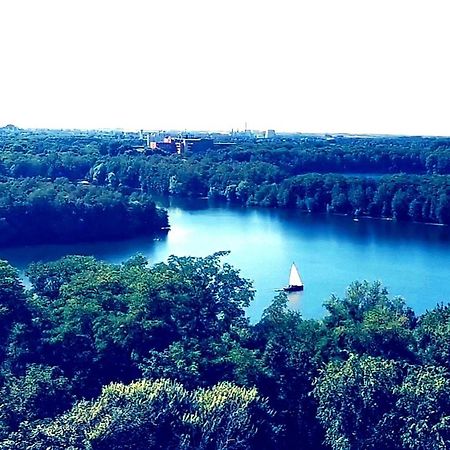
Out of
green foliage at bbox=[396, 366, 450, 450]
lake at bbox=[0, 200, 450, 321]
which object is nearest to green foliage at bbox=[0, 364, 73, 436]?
green foliage at bbox=[396, 366, 450, 450]

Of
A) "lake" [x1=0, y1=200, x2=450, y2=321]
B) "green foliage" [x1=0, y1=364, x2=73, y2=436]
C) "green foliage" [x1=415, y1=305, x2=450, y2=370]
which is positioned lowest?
"lake" [x1=0, y1=200, x2=450, y2=321]

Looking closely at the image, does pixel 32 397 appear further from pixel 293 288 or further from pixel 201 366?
pixel 293 288

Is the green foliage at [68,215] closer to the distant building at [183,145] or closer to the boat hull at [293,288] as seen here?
the boat hull at [293,288]

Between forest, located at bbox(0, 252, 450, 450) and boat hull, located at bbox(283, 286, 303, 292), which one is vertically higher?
forest, located at bbox(0, 252, 450, 450)

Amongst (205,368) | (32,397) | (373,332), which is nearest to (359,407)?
(373,332)

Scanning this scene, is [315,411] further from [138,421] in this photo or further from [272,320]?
[138,421]

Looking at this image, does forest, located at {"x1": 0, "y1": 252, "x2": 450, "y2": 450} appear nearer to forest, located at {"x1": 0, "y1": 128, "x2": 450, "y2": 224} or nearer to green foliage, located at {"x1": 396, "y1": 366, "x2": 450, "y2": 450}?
green foliage, located at {"x1": 396, "y1": 366, "x2": 450, "y2": 450}

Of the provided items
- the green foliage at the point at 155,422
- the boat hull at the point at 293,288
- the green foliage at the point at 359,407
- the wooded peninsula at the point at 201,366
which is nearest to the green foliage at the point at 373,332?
the wooded peninsula at the point at 201,366
